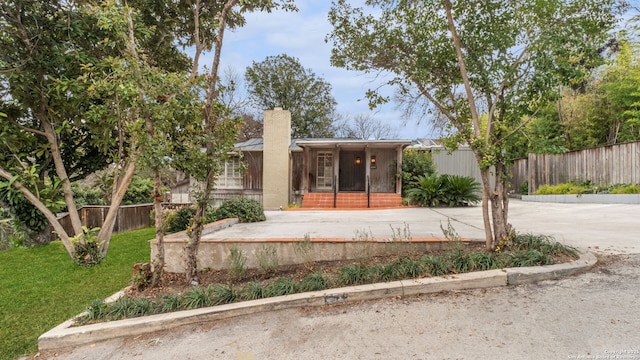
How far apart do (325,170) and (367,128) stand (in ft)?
58.5

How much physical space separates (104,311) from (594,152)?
13.4 m

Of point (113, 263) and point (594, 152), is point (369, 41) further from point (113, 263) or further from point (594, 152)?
point (594, 152)

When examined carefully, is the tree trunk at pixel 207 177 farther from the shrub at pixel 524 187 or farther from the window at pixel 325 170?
the shrub at pixel 524 187

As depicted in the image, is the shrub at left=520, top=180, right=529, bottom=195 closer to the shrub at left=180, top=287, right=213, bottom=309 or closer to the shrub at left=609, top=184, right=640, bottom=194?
the shrub at left=609, top=184, right=640, bottom=194

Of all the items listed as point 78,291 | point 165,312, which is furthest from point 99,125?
point 165,312

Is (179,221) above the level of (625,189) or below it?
below

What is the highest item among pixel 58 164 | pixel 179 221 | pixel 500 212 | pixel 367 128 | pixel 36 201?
pixel 367 128

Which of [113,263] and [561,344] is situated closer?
[561,344]

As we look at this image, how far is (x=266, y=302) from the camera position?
122 inches

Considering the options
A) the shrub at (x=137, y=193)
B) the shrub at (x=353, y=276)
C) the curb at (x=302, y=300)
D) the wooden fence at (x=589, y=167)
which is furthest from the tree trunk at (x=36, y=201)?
the wooden fence at (x=589, y=167)

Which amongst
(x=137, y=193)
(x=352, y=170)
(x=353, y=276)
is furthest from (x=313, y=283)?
(x=137, y=193)

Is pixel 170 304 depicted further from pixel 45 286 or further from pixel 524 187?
pixel 524 187

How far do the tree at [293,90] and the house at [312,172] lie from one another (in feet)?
31.7

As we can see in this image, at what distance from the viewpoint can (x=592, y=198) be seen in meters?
9.54
